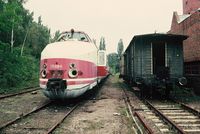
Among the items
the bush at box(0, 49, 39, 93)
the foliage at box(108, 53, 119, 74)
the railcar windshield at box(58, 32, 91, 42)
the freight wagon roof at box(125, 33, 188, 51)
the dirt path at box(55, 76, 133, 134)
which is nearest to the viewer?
the dirt path at box(55, 76, 133, 134)

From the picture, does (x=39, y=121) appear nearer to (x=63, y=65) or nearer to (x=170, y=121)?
(x=63, y=65)

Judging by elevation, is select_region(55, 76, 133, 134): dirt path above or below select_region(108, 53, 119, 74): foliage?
below

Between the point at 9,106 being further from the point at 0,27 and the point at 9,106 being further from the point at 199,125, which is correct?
the point at 0,27

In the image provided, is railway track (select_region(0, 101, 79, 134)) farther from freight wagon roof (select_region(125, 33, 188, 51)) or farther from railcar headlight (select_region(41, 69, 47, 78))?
freight wagon roof (select_region(125, 33, 188, 51))

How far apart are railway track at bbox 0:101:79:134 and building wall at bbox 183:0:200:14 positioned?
32.5 metres

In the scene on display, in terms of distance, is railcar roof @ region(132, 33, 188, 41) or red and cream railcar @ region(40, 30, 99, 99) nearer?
red and cream railcar @ region(40, 30, 99, 99)

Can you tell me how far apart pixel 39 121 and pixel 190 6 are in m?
37.6

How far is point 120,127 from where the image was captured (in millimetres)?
7461

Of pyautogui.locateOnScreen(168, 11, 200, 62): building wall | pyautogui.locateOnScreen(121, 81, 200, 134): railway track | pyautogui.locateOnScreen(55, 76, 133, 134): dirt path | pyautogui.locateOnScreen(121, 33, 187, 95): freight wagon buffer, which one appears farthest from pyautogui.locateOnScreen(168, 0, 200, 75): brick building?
pyautogui.locateOnScreen(55, 76, 133, 134): dirt path

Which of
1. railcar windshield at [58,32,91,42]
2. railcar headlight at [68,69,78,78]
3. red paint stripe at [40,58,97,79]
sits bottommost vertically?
railcar headlight at [68,69,78,78]

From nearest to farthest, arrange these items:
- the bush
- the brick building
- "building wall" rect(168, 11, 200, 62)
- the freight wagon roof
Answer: the freight wagon roof → the brick building → "building wall" rect(168, 11, 200, 62) → the bush

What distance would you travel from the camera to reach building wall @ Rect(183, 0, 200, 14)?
3945 cm

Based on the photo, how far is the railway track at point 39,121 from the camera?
23.3ft

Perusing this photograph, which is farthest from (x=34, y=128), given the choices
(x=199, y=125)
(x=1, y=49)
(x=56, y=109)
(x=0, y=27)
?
(x=0, y=27)
